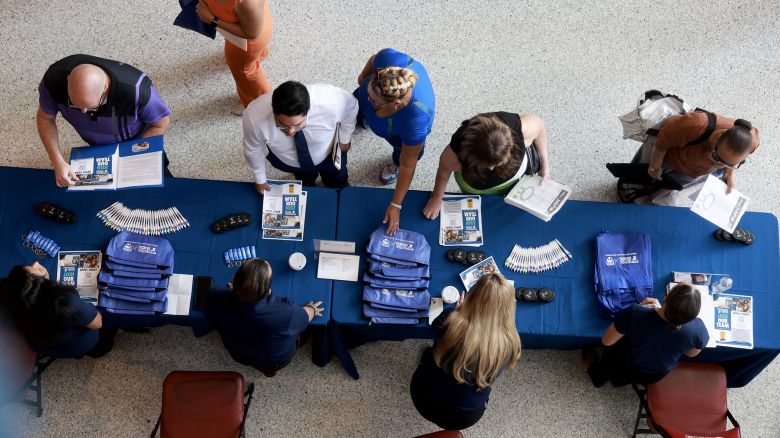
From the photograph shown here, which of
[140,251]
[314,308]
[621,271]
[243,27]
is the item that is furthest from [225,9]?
[621,271]

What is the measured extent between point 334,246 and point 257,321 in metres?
0.68

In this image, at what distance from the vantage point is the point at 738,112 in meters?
4.58

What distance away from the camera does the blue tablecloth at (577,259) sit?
3.26 m

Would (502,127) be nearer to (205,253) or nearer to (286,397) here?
(205,253)

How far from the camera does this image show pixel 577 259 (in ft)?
11.1

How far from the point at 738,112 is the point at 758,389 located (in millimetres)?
2146

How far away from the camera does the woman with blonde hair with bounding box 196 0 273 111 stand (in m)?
3.34

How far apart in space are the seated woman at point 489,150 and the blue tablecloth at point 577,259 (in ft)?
0.90

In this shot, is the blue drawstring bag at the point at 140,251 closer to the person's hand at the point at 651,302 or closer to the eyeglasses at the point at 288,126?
the eyeglasses at the point at 288,126

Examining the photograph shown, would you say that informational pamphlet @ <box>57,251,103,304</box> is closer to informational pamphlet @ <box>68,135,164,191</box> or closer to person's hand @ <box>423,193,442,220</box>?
→ informational pamphlet @ <box>68,135,164,191</box>

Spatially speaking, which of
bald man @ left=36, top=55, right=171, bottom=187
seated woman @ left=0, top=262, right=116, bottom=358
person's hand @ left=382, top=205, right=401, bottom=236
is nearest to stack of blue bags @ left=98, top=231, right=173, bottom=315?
seated woman @ left=0, top=262, right=116, bottom=358

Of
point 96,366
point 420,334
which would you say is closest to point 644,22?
point 420,334

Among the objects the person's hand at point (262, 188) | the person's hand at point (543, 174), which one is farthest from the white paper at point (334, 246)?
the person's hand at point (543, 174)

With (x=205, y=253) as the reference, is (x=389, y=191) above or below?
above
